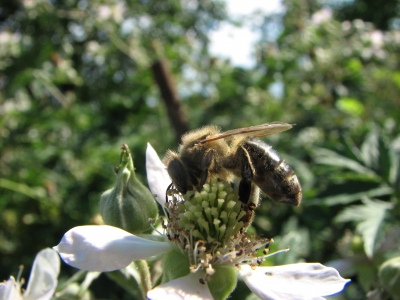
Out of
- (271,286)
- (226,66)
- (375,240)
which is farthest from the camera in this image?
(226,66)

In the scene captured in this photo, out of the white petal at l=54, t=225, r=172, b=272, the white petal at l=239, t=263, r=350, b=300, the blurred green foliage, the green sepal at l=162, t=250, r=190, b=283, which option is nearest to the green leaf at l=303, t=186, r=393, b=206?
the blurred green foliage

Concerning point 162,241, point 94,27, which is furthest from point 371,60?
point 162,241

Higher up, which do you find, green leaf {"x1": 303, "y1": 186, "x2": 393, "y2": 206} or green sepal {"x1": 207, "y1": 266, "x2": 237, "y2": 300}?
green sepal {"x1": 207, "y1": 266, "x2": 237, "y2": 300}

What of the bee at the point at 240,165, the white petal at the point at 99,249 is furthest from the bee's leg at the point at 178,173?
the white petal at the point at 99,249

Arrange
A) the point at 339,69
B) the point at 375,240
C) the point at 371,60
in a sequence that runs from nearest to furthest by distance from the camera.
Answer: the point at 375,240
the point at 339,69
the point at 371,60

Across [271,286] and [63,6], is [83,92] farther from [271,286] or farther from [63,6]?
[271,286]

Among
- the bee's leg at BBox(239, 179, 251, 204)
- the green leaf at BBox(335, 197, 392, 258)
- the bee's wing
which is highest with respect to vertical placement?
the bee's wing

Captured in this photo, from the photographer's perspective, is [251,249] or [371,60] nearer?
[251,249]

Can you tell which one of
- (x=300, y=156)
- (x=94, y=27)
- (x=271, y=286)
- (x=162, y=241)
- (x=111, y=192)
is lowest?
(x=300, y=156)

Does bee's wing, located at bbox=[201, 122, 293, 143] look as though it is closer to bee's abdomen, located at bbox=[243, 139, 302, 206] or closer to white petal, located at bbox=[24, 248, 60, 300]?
bee's abdomen, located at bbox=[243, 139, 302, 206]
